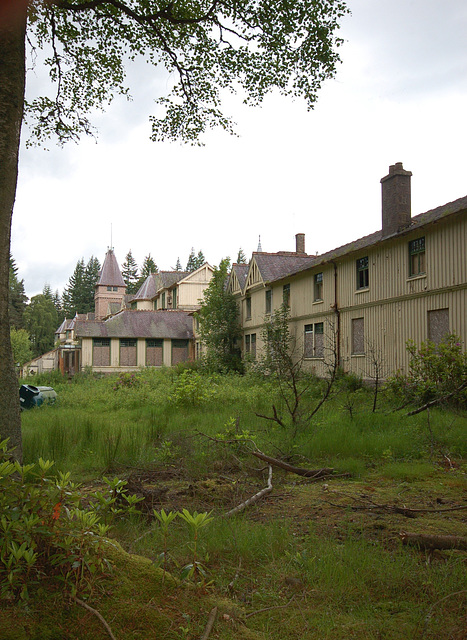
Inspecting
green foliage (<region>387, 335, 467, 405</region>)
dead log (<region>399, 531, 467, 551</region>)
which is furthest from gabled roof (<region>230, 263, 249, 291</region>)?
dead log (<region>399, 531, 467, 551</region>)

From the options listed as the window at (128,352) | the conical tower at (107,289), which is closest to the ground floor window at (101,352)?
the window at (128,352)

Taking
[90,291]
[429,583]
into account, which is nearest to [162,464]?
[429,583]

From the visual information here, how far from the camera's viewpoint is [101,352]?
123ft

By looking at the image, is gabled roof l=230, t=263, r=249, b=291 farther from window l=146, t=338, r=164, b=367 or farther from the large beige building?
window l=146, t=338, r=164, b=367

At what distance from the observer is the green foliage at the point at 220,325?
32.8 metres

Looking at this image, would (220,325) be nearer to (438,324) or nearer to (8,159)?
(438,324)

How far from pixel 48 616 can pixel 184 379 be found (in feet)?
39.0

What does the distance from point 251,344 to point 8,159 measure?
2702cm

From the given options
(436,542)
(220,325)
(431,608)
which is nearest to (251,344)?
(220,325)

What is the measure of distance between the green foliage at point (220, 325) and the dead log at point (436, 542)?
27.8m

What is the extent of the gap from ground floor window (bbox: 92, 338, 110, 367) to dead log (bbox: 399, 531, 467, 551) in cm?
3482

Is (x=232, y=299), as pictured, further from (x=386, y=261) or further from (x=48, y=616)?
(x=48, y=616)

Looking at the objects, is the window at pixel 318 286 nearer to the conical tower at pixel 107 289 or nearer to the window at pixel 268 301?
the window at pixel 268 301

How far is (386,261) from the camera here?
62.3 feet
